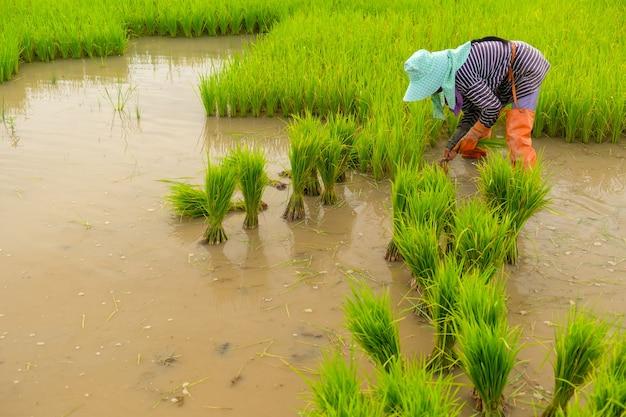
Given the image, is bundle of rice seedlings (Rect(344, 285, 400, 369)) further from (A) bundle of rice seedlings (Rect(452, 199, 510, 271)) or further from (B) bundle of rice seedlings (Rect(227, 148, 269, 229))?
(B) bundle of rice seedlings (Rect(227, 148, 269, 229))

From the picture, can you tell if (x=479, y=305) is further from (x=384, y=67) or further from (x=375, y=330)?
(x=384, y=67)

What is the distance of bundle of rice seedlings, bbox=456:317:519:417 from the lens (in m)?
1.88

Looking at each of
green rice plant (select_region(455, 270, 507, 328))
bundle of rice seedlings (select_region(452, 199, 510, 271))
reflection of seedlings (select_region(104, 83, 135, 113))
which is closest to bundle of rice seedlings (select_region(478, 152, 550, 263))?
bundle of rice seedlings (select_region(452, 199, 510, 271))

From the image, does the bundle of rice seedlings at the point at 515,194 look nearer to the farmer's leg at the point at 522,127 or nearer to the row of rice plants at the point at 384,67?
the farmer's leg at the point at 522,127

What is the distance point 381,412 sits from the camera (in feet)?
5.61

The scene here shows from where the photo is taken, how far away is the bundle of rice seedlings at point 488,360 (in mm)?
1879

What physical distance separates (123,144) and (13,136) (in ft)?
2.80

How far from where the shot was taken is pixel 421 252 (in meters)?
2.57

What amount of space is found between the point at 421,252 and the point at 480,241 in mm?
249

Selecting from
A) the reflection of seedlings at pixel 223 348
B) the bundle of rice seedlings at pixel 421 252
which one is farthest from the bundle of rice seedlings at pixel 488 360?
the reflection of seedlings at pixel 223 348

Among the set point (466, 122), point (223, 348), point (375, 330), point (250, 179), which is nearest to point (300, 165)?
point (250, 179)

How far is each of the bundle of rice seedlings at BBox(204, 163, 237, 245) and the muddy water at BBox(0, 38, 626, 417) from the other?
0.09 metres

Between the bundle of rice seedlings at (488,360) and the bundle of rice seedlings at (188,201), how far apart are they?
1788 millimetres

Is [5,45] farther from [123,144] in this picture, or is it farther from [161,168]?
[161,168]
